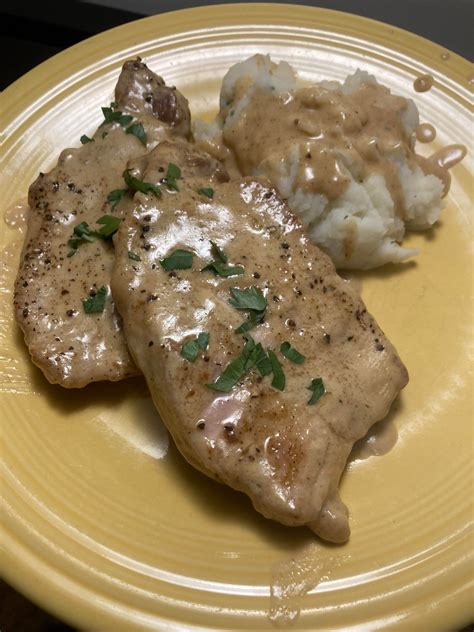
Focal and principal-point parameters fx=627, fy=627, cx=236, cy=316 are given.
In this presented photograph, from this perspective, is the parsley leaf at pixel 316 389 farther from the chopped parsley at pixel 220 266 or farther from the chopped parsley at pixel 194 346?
the chopped parsley at pixel 220 266

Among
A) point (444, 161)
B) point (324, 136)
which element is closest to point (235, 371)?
point (324, 136)

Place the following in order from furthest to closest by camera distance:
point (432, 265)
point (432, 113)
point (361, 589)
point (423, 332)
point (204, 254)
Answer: point (432, 113) → point (432, 265) → point (423, 332) → point (204, 254) → point (361, 589)

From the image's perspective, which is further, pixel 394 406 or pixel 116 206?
pixel 116 206

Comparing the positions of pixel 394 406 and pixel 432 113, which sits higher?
pixel 432 113

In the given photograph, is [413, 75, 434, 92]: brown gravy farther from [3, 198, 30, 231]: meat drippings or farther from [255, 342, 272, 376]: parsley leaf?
[3, 198, 30, 231]: meat drippings

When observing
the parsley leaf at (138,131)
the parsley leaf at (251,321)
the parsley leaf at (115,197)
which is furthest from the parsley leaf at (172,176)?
the parsley leaf at (251,321)

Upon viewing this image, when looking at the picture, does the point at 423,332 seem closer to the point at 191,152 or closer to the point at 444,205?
the point at 444,205

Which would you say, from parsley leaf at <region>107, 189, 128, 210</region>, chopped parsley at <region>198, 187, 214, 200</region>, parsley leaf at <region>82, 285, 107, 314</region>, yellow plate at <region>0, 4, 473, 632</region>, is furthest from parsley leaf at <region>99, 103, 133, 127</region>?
parsley leaf at <region>82, 285, 107, 314</region>

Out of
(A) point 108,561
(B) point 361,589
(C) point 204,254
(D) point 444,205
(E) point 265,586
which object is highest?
(D) point 444,205

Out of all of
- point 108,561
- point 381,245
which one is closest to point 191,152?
point 381,245
